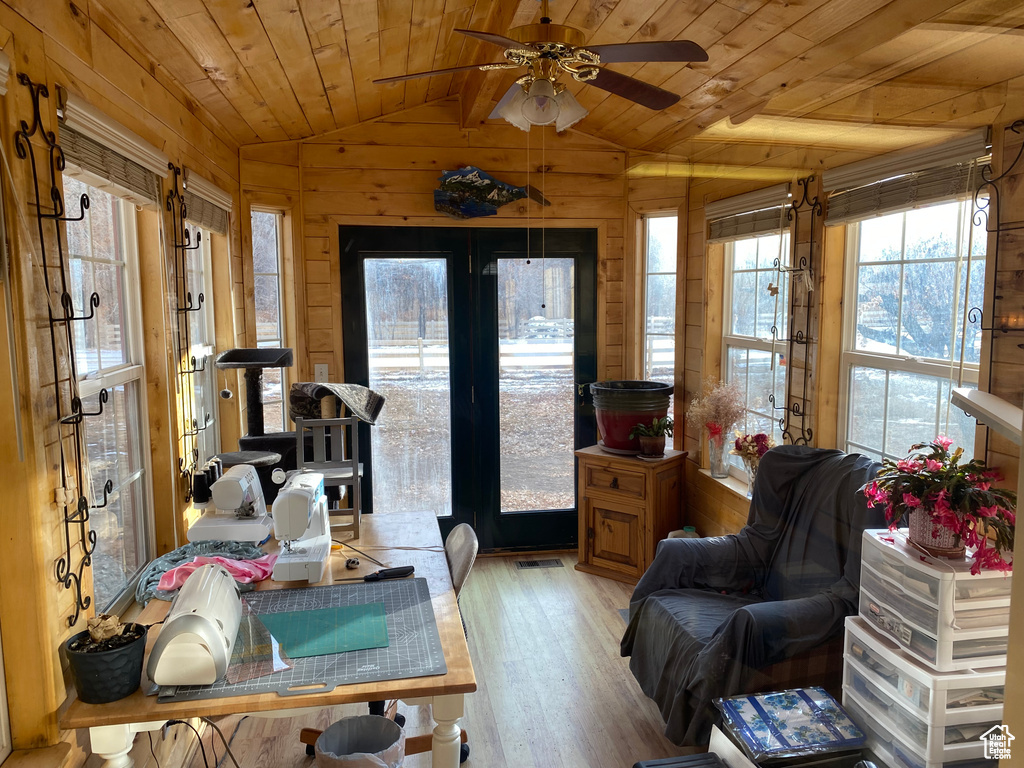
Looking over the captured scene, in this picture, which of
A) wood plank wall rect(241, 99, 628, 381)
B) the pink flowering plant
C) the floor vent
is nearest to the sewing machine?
the pink flowering plant

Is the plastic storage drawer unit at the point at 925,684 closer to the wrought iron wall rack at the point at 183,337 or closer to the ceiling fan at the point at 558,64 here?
the ceiling fan at the point at 558,64

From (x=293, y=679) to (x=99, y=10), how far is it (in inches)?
77.1

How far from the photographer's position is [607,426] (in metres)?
4.44

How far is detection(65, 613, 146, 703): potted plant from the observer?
5.56ft

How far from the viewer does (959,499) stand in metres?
1.97

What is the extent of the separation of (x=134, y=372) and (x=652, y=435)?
8.98 feet

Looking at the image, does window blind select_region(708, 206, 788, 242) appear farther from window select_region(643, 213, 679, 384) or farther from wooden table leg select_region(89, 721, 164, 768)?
wooden table leg select_region(89, 721, 164, 768)

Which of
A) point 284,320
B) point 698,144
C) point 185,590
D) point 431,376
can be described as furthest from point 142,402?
point 698,144

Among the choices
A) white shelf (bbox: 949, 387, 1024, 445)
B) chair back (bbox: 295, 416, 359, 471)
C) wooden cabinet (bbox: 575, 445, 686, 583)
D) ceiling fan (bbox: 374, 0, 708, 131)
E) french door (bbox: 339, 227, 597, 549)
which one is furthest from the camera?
french door (bbox: 339, 227, 597, 549)

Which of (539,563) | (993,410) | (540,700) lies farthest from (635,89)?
(539,563)

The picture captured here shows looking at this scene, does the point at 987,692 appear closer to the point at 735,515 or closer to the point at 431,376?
the point at 735,515

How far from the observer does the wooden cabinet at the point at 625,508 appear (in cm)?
426

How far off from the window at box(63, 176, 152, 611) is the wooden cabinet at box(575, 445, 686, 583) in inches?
98.3

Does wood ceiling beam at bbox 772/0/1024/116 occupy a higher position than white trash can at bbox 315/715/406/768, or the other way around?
wood ceiling beam at bbox 772/0/1024/116
